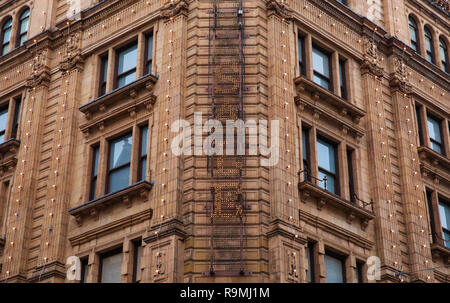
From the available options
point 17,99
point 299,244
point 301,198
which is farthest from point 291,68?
point 17,99

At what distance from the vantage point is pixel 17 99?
39.6 meters

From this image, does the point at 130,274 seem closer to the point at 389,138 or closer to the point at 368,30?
the point at 389,138

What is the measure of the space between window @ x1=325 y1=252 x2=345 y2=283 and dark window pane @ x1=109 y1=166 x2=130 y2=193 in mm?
7578

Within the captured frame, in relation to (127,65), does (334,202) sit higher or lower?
Answer: lower

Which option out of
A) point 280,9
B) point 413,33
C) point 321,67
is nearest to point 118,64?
point 280,9

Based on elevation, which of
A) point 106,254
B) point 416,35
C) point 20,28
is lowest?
point 106,254

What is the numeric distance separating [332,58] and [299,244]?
10.1 meters

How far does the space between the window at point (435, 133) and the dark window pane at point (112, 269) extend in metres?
15.4

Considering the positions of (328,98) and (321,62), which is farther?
(321,62)

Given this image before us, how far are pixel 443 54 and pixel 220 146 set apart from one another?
17888mm

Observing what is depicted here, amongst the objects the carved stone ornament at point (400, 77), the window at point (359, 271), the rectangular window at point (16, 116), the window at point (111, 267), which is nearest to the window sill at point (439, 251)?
the window at point (359, 271)

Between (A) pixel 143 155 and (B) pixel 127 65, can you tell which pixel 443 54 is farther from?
(A) pixel 143 155

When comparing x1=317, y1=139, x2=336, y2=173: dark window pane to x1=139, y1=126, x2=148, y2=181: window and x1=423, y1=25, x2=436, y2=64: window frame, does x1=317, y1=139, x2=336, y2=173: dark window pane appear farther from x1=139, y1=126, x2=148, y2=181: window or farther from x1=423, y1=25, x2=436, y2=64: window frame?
x1=423, y1=25, x2=436, y2=64: window frame

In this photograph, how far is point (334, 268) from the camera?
1258 inches
